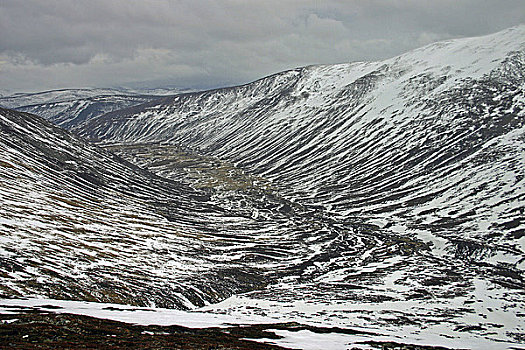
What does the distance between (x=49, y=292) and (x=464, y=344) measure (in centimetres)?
7263

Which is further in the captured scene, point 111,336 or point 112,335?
point 112,335

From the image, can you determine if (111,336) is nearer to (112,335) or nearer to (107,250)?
(112,335)

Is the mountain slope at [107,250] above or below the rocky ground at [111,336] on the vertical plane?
above

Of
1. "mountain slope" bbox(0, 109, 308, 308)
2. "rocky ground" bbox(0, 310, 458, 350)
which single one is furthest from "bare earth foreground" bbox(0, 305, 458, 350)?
"mountain slope" bbox(0, 109, 308, 308)

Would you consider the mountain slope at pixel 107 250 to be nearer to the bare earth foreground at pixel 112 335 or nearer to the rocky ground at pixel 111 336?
the bare earth foreground at pixel 112 335

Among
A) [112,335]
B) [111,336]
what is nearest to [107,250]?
[112,335]

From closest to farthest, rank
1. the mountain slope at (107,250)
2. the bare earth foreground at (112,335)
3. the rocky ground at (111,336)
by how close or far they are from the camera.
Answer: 1. the rocky ground at (111,336)
2. the bare earth foreground at (112,335)
3. the mountain slope at (107,250)

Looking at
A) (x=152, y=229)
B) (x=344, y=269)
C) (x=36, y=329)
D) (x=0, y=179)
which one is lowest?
(x=36, y=329)

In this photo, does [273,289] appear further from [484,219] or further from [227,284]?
[484,219]

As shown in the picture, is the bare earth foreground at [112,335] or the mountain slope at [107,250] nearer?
the bare earth foreground at [112,335]

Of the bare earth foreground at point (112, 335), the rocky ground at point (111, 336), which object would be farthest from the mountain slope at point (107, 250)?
the rocky ground at point (111, 336)

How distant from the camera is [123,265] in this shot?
122500 millimetres

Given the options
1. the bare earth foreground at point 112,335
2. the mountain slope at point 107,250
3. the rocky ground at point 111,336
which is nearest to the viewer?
the rocky ground at point 111,336

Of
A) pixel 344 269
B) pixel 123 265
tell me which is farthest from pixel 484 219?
pixel 123 265
